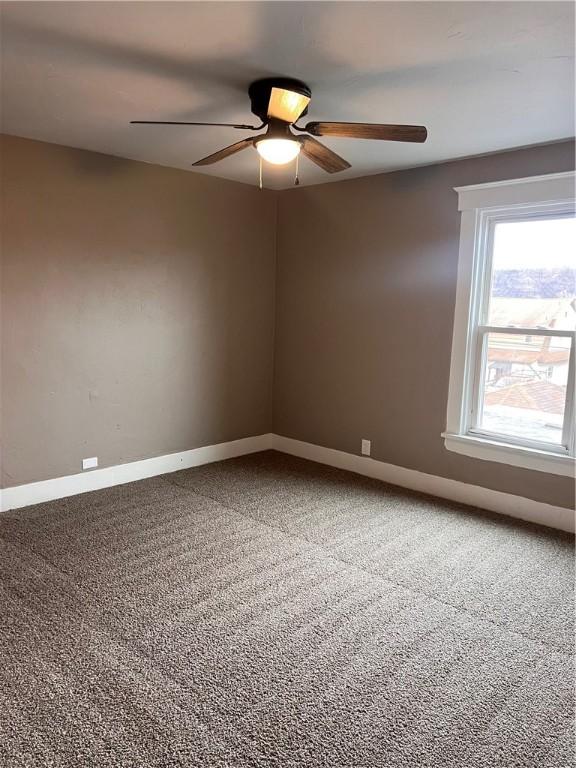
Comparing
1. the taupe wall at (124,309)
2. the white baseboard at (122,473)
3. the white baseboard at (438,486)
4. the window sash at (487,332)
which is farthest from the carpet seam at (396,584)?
the window sash at (487,332)

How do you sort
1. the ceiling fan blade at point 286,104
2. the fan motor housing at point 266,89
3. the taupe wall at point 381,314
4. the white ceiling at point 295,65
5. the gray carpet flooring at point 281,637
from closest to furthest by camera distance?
1. the gray carpet flooring at point 281,637
2. the white ceiling at point 295,65
3. the ceiling fan blade at point 286,104
4. the fan motor housing at point 266,89
5. the taupe wall at point 381,314

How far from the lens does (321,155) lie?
110 inches

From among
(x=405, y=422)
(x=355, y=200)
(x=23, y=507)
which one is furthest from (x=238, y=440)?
(x=355, y=200)

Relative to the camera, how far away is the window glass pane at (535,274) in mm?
3477

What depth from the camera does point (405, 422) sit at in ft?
14.1

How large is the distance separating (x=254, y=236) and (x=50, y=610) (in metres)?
3.43

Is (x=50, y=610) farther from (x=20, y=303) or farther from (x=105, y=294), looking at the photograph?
(x=105, y=294)

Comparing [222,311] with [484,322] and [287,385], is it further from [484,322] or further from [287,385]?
[484,322]

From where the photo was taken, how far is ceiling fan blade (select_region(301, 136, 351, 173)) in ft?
8.63

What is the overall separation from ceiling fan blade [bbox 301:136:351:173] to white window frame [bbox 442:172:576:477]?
1284mm

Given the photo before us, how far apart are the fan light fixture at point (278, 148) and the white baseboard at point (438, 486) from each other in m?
2.59

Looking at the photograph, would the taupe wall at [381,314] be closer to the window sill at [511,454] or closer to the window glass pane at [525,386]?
the window sill at [511,454]

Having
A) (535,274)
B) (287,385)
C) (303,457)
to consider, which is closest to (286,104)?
(535,274)

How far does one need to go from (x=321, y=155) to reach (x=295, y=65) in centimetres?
52
